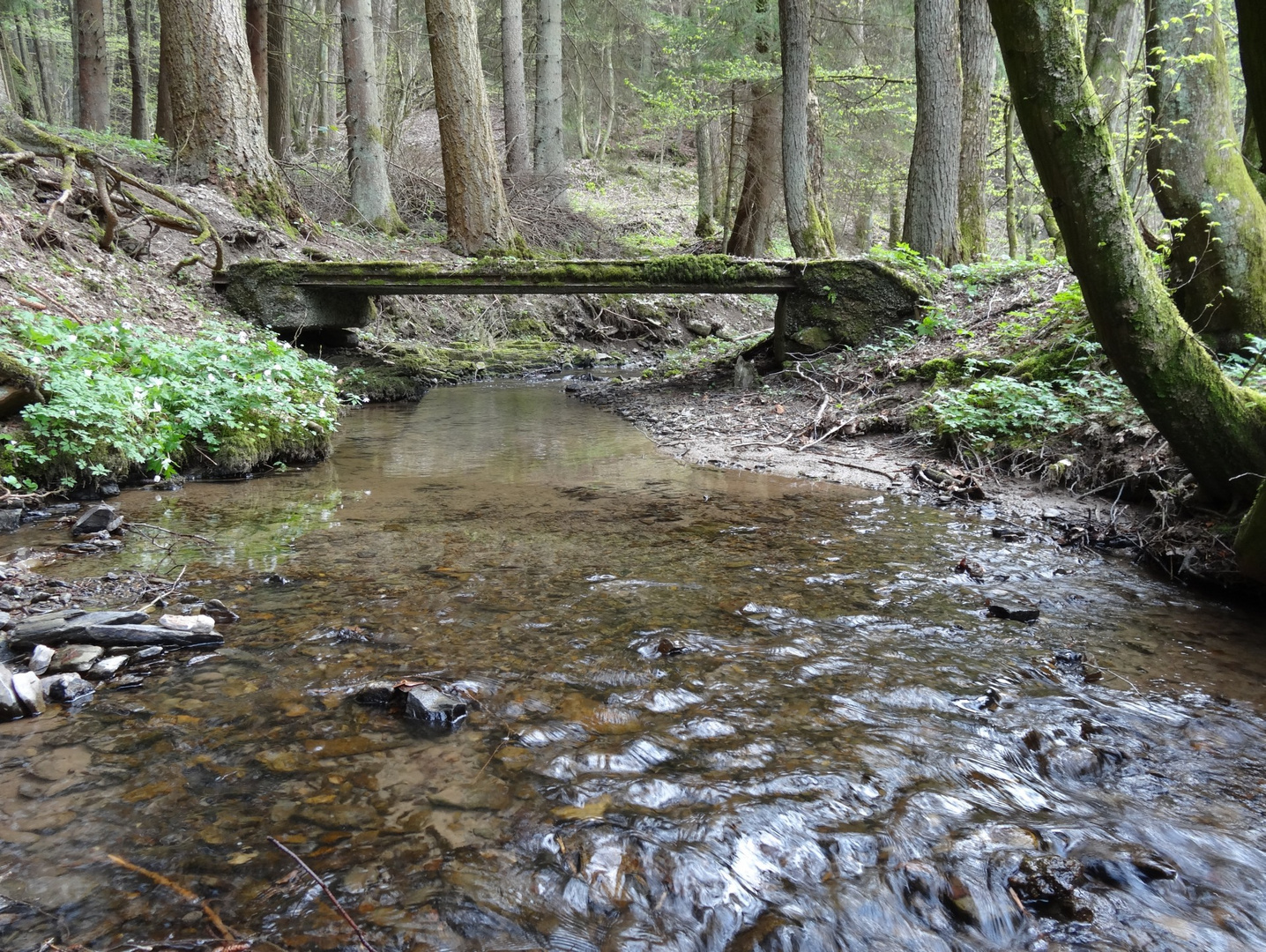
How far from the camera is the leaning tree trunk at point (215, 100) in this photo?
35.7 feet

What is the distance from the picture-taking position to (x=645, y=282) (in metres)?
10.1

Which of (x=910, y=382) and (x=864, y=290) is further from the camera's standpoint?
(x=864, y=290)

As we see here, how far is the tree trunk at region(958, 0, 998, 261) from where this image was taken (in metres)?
12.1

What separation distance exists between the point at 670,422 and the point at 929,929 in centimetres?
736

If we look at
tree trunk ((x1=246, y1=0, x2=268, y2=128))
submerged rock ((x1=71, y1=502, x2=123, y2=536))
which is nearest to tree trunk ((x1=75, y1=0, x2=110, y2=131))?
tree trunk ((x1=246, y1=0, x2=268, y2=128))

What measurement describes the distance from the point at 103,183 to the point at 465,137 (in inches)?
252

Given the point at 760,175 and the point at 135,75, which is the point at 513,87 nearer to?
the point at 760,175

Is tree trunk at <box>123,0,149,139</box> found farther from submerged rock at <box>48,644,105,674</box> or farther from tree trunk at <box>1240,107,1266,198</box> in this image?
tree trunk at <box>1240,107,1266,198</box>

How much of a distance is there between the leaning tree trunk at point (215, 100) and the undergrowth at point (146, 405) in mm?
5425

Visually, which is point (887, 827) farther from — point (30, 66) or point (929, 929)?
point (30, 66)

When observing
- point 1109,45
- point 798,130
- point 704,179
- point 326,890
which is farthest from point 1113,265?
point 704,179

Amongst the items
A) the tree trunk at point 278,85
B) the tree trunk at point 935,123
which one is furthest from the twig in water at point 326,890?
the tree trunk at point 278,85

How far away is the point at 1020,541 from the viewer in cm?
465

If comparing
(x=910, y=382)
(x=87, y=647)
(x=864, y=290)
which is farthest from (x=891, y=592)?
(x=864, y=290)
